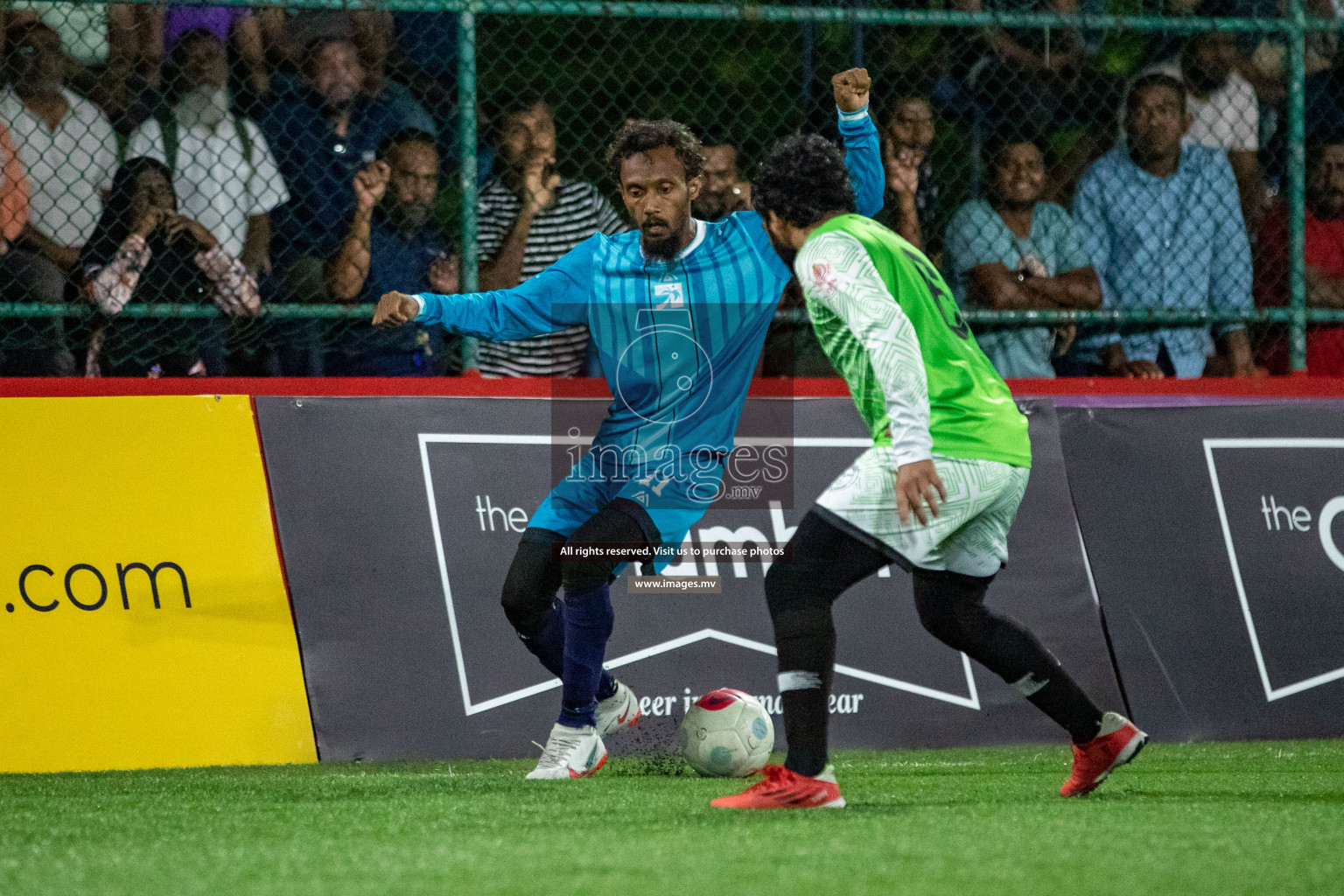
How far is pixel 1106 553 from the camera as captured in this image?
669cm

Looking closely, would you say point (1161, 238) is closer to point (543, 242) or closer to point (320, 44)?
point (543, 242)

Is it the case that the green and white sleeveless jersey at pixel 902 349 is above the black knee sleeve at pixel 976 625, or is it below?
above

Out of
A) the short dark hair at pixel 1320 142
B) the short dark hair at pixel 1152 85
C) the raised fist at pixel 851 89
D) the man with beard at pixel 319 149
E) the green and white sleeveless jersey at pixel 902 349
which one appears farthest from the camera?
the short dark hair at pixel 1320 142

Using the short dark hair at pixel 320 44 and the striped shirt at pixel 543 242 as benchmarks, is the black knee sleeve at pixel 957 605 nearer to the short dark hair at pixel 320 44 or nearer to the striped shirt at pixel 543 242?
the striped shirt at pixel 543 242

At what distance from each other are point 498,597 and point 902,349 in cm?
269

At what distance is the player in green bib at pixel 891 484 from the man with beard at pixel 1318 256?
3764mm

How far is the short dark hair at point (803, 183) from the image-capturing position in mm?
4301

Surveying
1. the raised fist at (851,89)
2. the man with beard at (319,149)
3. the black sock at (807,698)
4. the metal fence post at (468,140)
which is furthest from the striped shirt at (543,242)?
the black sock at (807,698)

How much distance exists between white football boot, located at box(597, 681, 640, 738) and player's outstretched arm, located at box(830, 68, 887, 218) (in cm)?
191

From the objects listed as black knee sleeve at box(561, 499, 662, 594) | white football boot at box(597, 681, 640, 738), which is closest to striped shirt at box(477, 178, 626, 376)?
white football boot at box(597, 681, 640, 738)

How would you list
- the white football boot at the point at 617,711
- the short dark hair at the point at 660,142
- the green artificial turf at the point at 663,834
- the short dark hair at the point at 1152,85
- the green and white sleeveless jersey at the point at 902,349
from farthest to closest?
the short dark hair at the point at 1152,85 → the white football boot at the point at 617,711 → the short dark hair at the point at 660,142 → the green and white sleeveless jersey at the point at 902,349 → the green artificial turf at the point at 663,834

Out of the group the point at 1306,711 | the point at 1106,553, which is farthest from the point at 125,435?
the point at 1306,711

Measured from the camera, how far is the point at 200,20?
6703mm

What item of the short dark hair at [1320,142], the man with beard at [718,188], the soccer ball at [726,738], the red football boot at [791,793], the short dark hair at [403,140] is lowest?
the soccer ball at [726,738]
